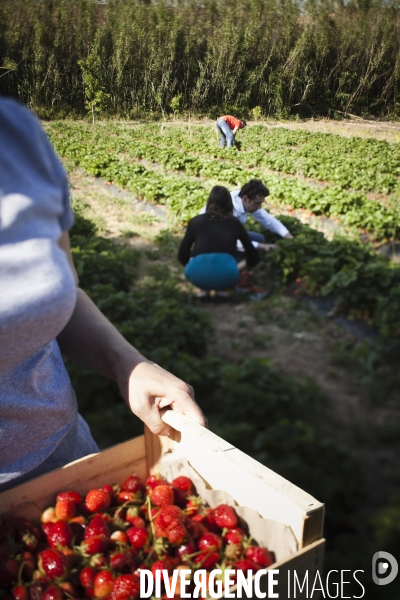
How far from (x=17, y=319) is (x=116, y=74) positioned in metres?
2.73

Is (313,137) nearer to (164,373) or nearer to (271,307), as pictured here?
(271,307)

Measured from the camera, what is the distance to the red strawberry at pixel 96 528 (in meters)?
1.27

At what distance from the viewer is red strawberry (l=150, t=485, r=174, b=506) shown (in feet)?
4.32

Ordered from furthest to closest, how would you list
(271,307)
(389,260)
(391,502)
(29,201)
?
(271,307), (389,260), (391,502), (29,201)

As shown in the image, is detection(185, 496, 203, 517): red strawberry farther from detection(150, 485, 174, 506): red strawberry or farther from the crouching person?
the crouching person

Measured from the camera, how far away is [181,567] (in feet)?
3.82

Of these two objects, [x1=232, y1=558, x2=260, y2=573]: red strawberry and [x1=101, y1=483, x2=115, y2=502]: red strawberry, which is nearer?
[x1=232, y1=558, x2=260, y2=573]: red strawberry

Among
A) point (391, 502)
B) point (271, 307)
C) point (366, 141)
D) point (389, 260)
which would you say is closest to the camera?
point (391, 502)

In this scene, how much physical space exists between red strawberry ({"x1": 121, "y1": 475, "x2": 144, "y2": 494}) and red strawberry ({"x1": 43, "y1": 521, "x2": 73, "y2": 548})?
21 cm

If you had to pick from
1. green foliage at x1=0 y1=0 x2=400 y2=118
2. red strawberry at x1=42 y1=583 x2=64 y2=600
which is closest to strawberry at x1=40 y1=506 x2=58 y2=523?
A: red strawberry at x1=42 y1=583 x2=64 y2=600

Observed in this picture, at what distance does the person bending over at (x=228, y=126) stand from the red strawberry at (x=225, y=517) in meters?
2.67

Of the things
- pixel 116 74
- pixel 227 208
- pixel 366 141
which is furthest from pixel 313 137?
pixel 116 74

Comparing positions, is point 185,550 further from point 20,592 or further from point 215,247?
point 215,247

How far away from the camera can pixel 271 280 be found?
15.9 ft
